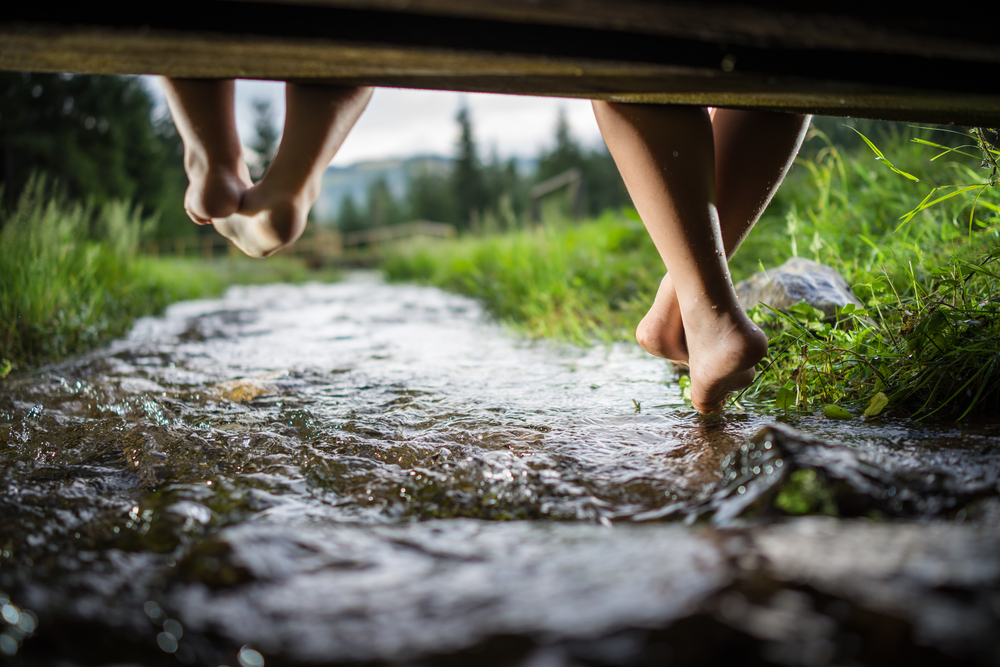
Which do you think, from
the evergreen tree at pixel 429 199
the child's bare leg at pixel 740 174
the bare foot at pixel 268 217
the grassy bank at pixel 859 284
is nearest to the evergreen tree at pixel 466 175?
the evergreen tree at pixel 429 199

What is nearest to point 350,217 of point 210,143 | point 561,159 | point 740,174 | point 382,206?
point 382,206

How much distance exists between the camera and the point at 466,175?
43.5 metres

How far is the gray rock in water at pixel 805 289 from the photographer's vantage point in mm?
1718

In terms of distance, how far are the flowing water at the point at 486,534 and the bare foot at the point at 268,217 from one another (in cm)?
45

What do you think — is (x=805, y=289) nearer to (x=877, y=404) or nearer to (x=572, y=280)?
(x=877, y=404)

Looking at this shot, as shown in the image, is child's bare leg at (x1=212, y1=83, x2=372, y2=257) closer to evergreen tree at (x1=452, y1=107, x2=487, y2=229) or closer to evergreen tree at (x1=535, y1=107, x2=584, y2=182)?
evergreen tree at (x1=535, y1=107, x2=584, y2=182)

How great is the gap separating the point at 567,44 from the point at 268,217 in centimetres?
90

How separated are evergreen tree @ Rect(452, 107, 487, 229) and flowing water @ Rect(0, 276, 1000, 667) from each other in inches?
1687

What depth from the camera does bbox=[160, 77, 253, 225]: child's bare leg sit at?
134 cm

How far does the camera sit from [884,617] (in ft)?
1.43

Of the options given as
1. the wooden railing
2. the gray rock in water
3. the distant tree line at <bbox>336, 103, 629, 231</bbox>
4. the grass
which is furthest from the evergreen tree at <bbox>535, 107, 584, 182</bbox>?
the gray rock in water

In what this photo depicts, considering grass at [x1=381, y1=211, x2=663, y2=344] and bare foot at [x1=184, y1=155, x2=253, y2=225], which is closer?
bare foot at [x1=184, y1=155, x2=253, y2=225]

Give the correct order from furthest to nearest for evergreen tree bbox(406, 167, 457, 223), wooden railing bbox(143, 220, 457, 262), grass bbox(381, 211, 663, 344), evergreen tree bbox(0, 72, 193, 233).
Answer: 1. evergreen tree bbox(406, 167, 457, 223)
2. wooden railing bbox(143, 220, 457, 262)
3. evergreen tree bbox(0, 72, 193, 233)
4. grass bbox(381, 211, 663, 344)

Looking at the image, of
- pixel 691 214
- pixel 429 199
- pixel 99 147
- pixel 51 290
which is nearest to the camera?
pixel 691 214
